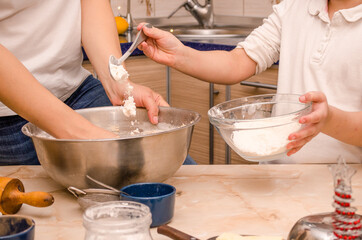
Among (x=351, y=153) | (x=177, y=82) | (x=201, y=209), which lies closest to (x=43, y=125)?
(x=201, y=209)

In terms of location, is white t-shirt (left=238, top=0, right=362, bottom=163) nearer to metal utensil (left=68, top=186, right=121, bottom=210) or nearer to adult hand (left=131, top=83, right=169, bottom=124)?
adult hand (left=131, top=83, right=169, bottom=124)

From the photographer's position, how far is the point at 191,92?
8.63ft

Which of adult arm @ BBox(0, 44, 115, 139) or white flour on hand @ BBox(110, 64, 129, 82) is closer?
adult arm @ BBox(0, 44, 115, 139)

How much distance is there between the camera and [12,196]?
0.94 metres

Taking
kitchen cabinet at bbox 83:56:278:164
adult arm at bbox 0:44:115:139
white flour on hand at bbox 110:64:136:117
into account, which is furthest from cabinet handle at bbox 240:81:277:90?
adult arm at bbox 0:44:115:139

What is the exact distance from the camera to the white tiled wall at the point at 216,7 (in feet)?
10.4

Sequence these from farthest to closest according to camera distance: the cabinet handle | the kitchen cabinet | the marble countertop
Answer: the kitchen cabinet, the cabinet handle, the marble countertop

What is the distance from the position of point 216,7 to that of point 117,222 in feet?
10.1

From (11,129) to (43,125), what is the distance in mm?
→ 406

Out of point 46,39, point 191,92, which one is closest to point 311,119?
point 46,39

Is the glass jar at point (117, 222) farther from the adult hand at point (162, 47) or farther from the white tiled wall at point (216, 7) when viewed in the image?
the white tiled wall at point (216, 7)

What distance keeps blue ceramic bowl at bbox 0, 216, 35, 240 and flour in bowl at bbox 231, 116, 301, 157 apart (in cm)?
46

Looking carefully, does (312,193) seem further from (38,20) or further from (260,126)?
(38,20)

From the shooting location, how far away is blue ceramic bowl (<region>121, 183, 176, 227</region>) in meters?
0.87
